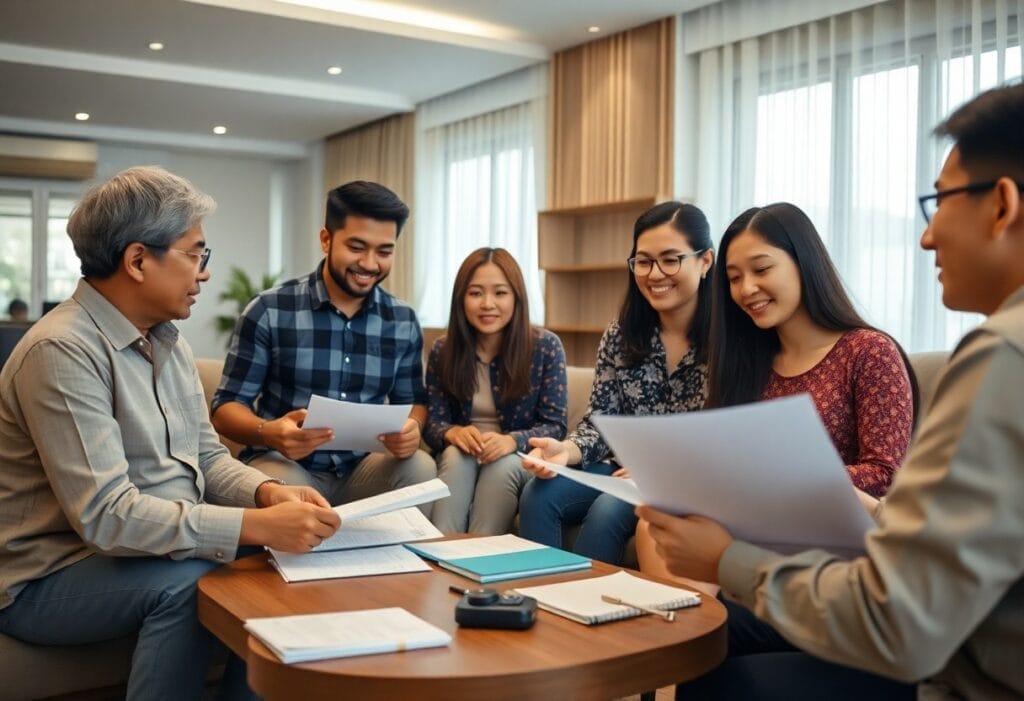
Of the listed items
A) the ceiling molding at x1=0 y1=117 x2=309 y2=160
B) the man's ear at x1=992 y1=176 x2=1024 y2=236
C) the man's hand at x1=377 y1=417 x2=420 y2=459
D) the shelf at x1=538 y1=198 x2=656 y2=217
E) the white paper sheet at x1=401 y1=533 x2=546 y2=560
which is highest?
the ceiling molding at x1=0 y1=117 x2=309 y2=160

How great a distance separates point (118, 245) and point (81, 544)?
54 centimetres

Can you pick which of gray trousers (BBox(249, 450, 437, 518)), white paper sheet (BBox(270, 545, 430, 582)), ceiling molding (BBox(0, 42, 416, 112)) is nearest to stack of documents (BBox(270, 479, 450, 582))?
white paper sheet (BBox(270, 545, 430, 582))

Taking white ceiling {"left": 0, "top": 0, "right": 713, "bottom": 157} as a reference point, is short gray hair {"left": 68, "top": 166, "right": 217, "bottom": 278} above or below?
below

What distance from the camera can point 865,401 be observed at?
79.3 inches

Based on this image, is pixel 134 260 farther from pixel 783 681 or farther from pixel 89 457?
pixel 783 681

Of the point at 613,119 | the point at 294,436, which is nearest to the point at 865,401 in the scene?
the point at 294,436

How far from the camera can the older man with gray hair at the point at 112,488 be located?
1657mm

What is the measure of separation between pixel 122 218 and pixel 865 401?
58.6 inches

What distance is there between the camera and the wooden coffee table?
1.20 metres

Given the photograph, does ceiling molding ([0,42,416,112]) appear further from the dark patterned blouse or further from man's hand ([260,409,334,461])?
the dark patterned blouse

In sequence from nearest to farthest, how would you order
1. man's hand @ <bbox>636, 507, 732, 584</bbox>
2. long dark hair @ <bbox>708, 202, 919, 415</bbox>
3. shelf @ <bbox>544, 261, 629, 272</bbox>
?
1. man's hand @ <bbox>636, 507, 732, 584</bbox>
2. long dark hair @ <bbox>708, 202, 919, 415</bbox>
3. shelf @ <bbox>544, 261, 629, 272</bbox>

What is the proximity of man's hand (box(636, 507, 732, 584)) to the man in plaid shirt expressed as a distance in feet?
5.14

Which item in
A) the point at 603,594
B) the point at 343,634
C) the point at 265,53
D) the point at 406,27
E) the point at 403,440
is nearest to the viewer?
the point at 343,634

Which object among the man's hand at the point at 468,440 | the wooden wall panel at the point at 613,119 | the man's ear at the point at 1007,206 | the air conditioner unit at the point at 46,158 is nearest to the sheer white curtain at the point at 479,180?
the wooden wall panel at the point at 613,119
